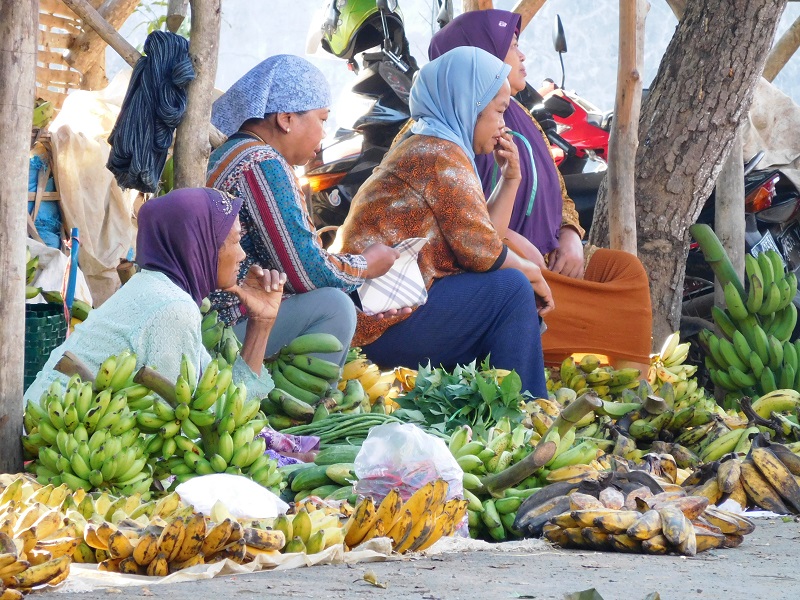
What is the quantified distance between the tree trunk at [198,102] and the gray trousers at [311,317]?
0.66 metres

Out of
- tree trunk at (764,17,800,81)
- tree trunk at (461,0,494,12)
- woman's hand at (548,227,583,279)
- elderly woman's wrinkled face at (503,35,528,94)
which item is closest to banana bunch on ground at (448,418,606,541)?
woman's hand at (548,227,583,279)

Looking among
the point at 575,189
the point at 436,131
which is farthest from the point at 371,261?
the point at 575,189

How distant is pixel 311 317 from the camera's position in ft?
14.8

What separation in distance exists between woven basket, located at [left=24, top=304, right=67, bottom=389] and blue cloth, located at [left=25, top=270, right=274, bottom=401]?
57 cm

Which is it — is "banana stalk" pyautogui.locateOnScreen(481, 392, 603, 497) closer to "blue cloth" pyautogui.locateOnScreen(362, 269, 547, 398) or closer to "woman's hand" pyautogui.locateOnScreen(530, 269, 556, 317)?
"blue cloth" pyautogui.locateOnScreen(362, 269, 547, 398)

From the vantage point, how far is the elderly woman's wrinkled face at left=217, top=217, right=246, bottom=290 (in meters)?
3.81

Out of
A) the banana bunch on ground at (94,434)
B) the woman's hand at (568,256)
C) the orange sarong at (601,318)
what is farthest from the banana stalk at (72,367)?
the woman's hand at (568,256)

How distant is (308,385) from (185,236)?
91 centimetres

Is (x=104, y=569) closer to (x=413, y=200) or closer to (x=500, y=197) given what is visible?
(x=413, y=200)

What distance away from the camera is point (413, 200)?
16.8ft

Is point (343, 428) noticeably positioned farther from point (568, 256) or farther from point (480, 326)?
point (568, 256)

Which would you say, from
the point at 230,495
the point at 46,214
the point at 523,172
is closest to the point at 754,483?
the point at 230,495

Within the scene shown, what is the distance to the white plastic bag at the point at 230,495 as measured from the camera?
2812mm

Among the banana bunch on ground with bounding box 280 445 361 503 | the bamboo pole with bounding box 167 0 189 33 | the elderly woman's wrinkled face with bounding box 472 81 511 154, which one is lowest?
the banana bunch on ground with bounding box 280 445 361 503
